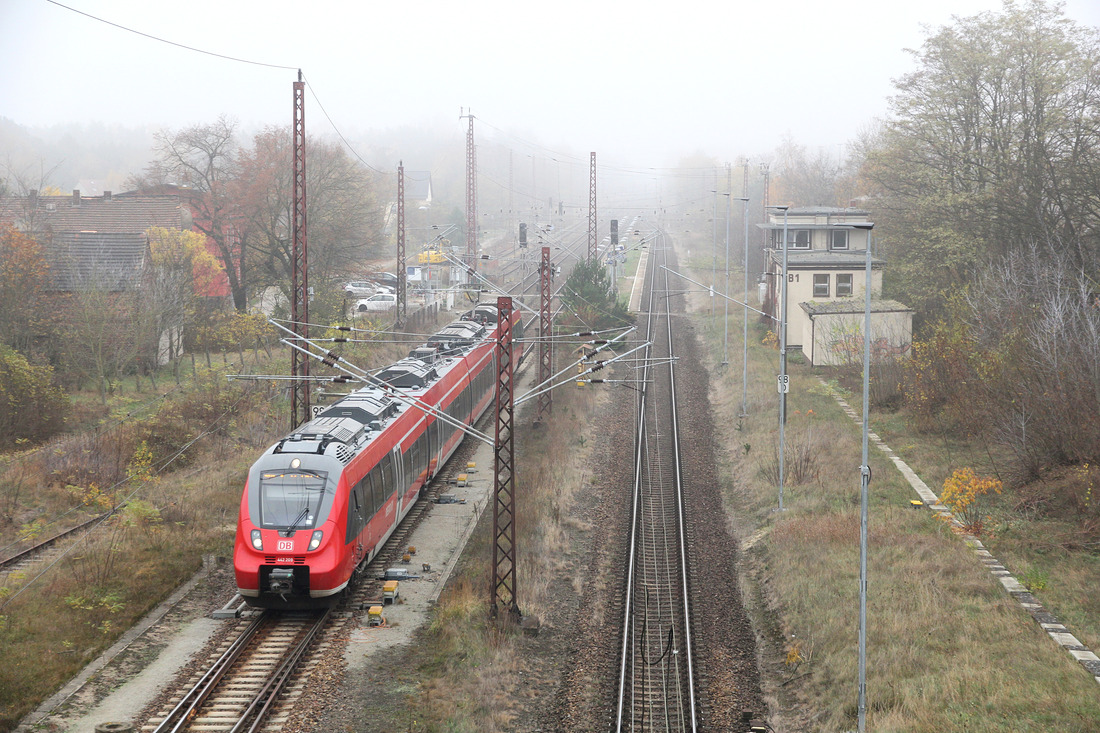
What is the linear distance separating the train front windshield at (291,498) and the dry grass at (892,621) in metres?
8.11

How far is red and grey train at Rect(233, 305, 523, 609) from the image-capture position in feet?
48.3

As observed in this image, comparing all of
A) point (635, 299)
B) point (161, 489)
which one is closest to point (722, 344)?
point (635, 299)

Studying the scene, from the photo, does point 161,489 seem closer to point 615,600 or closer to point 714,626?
point 615,600

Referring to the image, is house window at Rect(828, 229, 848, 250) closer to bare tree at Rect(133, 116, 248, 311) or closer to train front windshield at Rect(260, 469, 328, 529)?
bare tree at Rect(133, 116, 248, 311)

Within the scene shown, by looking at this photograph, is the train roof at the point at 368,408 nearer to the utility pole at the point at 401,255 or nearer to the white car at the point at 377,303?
the utility pole at the point at 401,255

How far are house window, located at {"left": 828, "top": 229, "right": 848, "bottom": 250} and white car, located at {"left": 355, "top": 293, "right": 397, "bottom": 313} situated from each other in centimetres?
2559

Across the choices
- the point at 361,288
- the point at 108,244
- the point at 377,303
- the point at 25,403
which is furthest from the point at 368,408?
the point at 361,288

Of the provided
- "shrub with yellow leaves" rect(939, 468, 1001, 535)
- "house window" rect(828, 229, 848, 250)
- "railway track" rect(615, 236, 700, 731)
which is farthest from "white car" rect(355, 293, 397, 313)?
"shrub with yellow leaves" rect(939, 468, 1001, 535)

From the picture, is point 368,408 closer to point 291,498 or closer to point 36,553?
point 291,498

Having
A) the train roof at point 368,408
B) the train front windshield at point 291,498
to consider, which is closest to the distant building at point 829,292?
the train roof at point 368,408

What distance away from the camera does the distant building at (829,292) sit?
38594mm

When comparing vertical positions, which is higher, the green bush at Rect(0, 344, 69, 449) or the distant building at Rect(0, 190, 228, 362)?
the distant building at Rect(0, 190, 228, 362)

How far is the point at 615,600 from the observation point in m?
17.9

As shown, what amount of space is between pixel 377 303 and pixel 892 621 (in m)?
44.8
